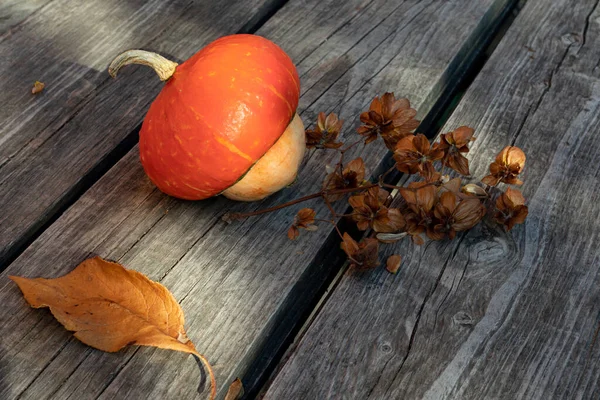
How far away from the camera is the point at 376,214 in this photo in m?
1.54

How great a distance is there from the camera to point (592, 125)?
1.87 m

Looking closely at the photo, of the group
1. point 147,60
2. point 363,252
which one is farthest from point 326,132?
point 147,60

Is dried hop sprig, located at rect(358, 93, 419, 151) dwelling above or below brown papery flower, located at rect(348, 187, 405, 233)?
above

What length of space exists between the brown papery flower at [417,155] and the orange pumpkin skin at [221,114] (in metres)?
0.27

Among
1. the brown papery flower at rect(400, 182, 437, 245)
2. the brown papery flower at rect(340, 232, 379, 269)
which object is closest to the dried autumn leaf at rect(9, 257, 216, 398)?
the brown papery flower at rect(340, 232, 379, 269)

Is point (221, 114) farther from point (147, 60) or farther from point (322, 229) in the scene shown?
point (322, 229)

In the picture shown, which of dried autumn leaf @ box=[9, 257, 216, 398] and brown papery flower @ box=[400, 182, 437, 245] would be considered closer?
dried autumn leaf @ box=[9, 257, 216, 398]

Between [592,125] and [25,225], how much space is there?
1460mm

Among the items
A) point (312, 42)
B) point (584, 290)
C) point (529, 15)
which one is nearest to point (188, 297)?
point (584, 290)

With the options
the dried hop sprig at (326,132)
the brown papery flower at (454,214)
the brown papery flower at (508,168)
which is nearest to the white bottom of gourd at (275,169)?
the dried hop sprig at (326,132)

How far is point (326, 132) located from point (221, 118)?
36 cm

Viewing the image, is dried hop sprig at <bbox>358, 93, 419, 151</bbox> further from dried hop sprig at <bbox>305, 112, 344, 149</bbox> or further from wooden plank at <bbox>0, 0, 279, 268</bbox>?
wooden plank at <bbox>0, 0, 279, 268</bbox>

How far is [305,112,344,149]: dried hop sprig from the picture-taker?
1.69 metres

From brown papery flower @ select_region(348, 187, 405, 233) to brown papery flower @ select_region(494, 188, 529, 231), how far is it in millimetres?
233
